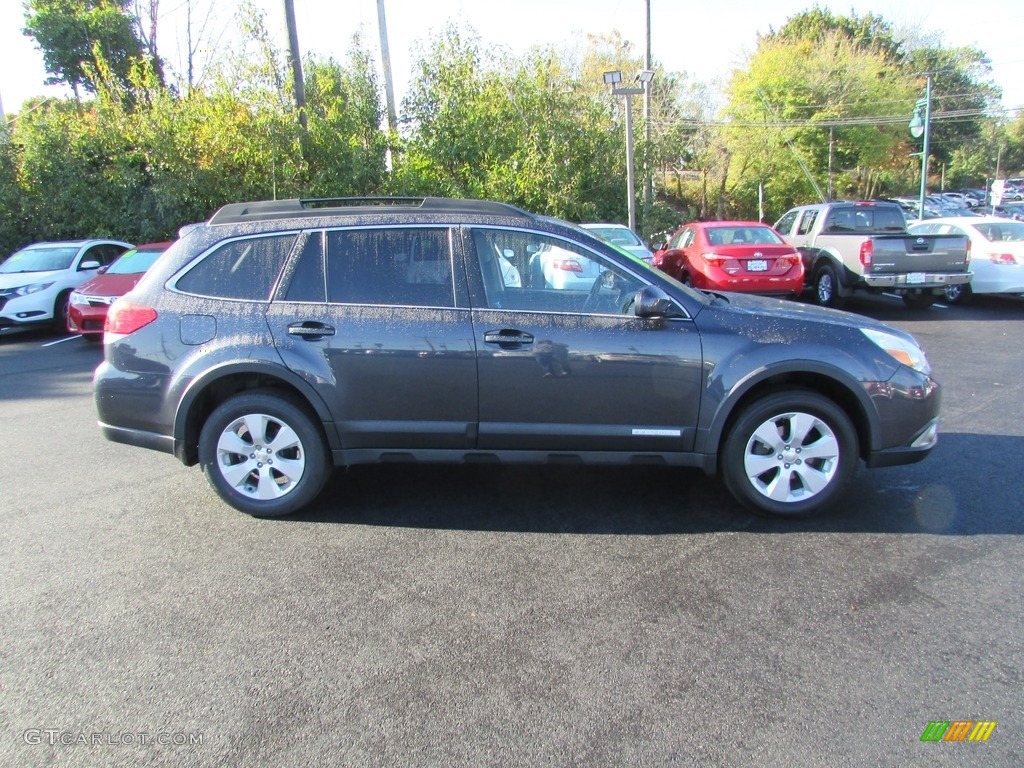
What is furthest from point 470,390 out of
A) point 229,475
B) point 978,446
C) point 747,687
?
point 978,446

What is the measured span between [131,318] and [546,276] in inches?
96.2

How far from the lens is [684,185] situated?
4166 cm

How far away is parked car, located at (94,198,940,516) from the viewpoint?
4.47m

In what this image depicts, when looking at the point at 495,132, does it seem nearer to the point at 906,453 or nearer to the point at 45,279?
the point at 45,279

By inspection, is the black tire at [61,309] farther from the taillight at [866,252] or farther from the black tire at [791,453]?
the taillight at [866,252]

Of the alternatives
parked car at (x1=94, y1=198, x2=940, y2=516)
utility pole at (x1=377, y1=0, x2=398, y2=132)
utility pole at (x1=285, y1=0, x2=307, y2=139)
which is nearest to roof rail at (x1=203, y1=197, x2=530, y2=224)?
parked car at (x1=94, y1=198, x2=940, y2=516)

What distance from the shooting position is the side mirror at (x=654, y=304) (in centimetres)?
440

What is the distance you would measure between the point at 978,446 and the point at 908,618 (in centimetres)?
292

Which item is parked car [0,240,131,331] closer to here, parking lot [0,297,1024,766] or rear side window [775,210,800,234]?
parking lot [0,297,1024,766]

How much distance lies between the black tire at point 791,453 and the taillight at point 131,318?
343 cm

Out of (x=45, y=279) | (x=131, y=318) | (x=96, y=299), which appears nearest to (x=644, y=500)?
(x=131, y=318)

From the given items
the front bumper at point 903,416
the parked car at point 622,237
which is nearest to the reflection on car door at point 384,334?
the front bumper at point 903,416

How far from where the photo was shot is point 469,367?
4480 mm

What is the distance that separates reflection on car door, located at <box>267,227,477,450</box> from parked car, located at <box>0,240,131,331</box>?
9.62 meters
